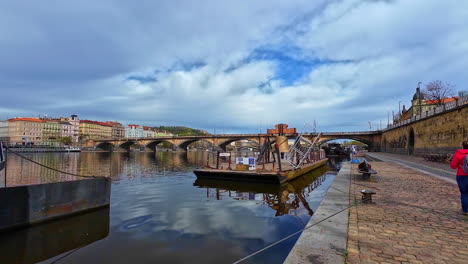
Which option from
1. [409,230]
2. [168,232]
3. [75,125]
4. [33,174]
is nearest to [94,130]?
[75,125]

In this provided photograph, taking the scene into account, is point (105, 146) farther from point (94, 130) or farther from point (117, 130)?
point (117, 130)

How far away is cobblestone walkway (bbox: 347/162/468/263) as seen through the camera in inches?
153

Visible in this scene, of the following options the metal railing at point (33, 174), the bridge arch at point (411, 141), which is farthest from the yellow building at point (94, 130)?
the bridge arch at point (411, 141)

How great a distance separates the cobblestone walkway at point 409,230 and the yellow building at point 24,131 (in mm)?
149671

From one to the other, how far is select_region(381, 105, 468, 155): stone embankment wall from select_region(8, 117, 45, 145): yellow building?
147 metres

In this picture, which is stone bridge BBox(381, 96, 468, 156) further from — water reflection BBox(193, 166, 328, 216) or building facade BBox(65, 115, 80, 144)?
building facade BBox(65, 115, 80, 144)

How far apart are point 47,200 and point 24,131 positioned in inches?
5926

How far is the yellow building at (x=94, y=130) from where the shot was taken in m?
152

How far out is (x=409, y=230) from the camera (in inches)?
201

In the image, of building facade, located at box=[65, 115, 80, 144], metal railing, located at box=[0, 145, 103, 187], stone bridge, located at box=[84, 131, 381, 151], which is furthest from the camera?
building facade, located at box=[65, 115, 80, 144]

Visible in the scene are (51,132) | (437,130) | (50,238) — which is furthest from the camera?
(51,132)

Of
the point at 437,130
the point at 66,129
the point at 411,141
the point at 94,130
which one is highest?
the point at 94,130

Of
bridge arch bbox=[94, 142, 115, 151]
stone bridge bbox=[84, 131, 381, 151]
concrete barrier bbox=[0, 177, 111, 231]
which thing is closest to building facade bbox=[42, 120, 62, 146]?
bridge arch bbox=[94, 142, 115, 151]

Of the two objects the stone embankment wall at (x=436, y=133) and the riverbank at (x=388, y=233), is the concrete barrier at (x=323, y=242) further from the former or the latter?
the stone embankment wall at (x=436, y=133)
